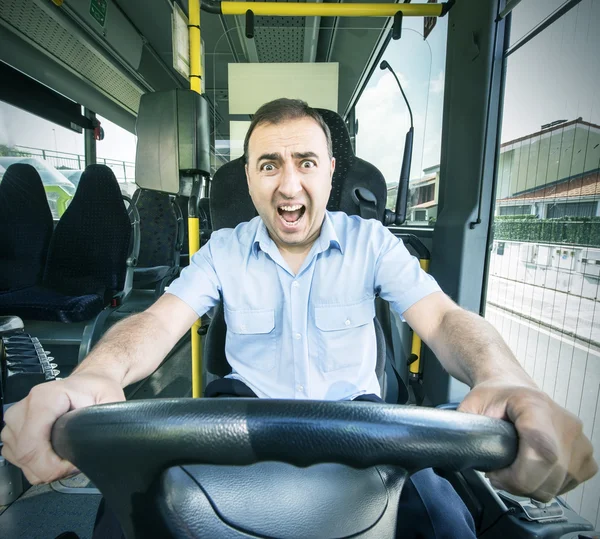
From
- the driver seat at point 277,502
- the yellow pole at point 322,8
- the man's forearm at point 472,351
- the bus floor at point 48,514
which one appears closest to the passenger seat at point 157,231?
the bus floor at point 48,514

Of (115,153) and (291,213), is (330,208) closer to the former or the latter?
(291,213)

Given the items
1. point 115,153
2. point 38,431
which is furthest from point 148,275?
point 38,431

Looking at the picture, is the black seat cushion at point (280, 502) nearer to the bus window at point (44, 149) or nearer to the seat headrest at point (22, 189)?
the seat headrest at point (22, 189)

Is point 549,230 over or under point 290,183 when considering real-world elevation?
under

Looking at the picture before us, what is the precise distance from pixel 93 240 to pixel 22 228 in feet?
1.77

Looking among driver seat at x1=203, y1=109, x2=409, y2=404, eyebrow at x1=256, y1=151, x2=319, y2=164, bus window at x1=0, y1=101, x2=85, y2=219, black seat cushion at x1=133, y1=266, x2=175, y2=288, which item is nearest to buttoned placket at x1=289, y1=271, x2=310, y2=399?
driver seat at x1=203, y1=109, x2=409, y2=404

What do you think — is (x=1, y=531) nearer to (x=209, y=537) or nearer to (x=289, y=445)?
(x=209, y=537)

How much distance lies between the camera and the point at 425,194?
7.01 ft

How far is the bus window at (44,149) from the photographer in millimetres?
2629

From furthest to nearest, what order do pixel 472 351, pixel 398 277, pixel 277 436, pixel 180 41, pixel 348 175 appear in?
1. pixel 180 41
2. pixel 348 175
3. pixel 398 277
4. pixel 472 351
5. pixel 277 436

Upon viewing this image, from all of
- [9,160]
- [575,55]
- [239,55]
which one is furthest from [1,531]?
[239,55]

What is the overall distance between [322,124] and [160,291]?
310cm

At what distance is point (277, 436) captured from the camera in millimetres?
341

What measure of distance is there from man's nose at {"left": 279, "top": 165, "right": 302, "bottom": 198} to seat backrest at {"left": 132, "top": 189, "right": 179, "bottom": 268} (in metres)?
3.04
